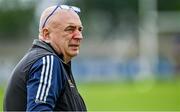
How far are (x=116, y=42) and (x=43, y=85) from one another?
59.4m

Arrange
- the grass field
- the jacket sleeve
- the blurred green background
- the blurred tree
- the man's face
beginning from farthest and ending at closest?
1. the blurred tree
2. the blurred green background
3. the grass field
4. the man's face
5. the jacket sleeve

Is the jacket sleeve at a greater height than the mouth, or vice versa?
the mouth

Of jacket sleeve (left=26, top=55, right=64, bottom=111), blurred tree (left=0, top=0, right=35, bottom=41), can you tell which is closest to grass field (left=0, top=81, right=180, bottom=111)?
jacket sleeve (left=26, top=55, right=64, bottom=111)

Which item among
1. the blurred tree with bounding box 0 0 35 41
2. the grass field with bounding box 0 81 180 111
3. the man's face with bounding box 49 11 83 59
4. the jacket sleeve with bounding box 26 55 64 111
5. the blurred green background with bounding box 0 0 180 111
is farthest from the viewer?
the blurred tree with bounding box 0 0 35 41

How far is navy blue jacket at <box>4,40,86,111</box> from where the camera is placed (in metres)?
5.34

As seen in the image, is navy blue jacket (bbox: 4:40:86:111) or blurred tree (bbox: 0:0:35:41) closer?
navy blue jacket (bbox: 4:40:86:111)

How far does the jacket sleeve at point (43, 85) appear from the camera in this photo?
5.32 m

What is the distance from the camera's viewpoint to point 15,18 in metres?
64.2

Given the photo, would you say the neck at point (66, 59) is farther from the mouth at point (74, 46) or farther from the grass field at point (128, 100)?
the grass field at point (128, 100)

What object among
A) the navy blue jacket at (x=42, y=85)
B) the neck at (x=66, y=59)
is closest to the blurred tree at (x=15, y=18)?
the neck at (x=66, y=59)

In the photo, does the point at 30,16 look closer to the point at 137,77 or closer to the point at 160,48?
the point at 160,48

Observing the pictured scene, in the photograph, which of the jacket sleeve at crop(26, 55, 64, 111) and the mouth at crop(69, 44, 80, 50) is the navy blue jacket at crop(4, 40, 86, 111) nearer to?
the jacket sleeve at crop(26, 55, 64, 111)

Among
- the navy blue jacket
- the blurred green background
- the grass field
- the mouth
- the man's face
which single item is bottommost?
the blurred green background

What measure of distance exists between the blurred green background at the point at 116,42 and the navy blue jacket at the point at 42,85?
2476 centimetres
